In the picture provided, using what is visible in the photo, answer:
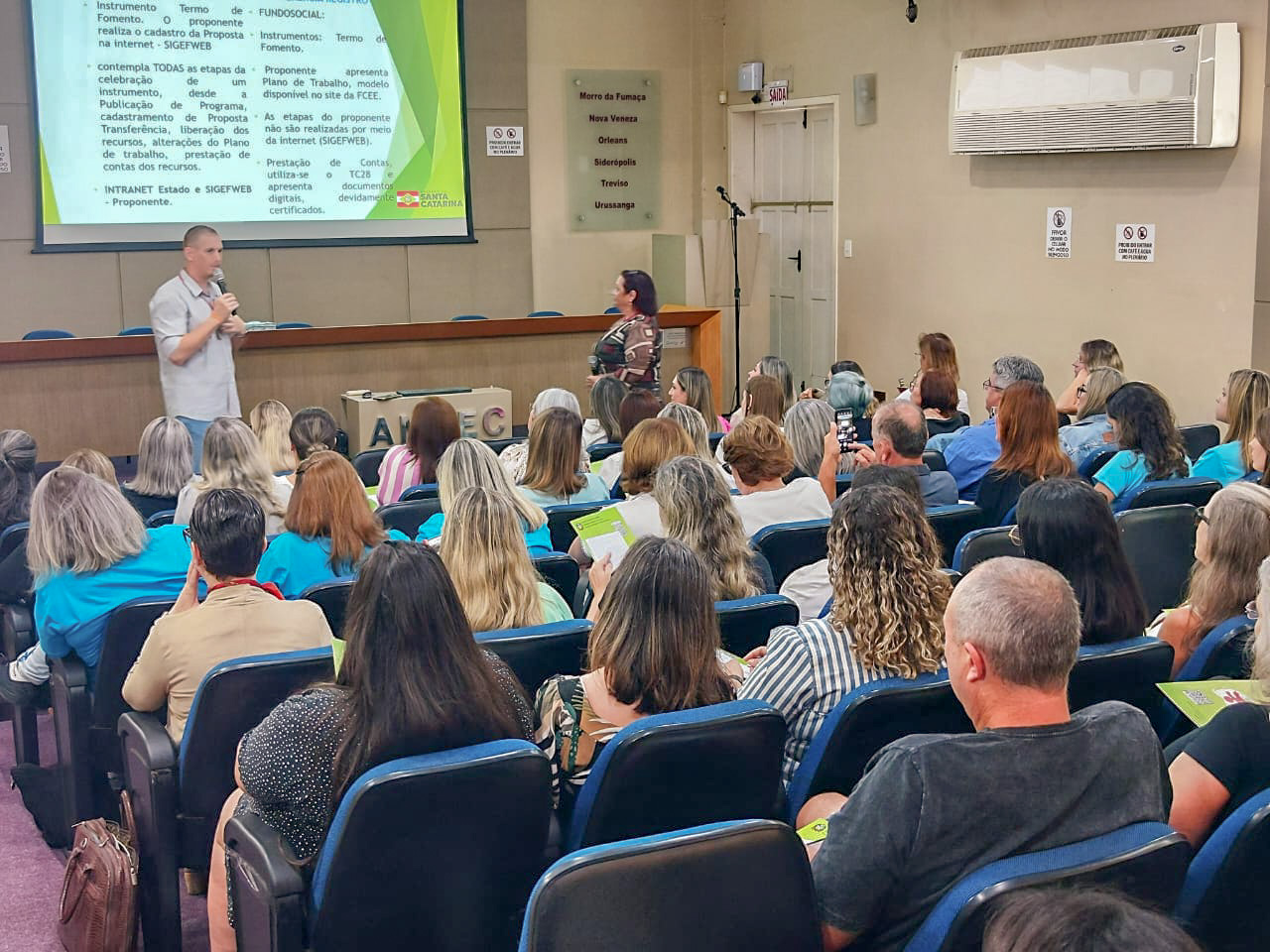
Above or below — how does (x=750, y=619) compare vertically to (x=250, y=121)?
below

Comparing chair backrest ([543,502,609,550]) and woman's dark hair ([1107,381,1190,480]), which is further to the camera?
woman's dark hair ([1107,381,1190,480])

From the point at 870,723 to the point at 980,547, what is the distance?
1427mm

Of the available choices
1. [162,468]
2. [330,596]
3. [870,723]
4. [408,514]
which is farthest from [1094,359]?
[870,723]

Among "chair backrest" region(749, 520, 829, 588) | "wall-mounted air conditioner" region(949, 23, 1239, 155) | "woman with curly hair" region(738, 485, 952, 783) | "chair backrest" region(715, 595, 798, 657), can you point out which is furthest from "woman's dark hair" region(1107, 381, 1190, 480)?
"wall-mounted air conditioner" region(949, 23, 1239, 155)

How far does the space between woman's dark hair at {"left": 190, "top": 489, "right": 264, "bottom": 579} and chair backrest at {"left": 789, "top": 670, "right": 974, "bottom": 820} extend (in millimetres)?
1327

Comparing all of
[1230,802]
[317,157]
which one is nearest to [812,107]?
[317,157]

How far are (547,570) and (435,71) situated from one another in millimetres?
6921

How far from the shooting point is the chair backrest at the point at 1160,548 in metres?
3.84

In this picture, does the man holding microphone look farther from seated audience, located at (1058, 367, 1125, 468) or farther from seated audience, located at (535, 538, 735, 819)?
seated audience, located at (535, 538, 735, 819)

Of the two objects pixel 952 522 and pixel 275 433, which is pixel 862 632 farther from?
pixel 275 433

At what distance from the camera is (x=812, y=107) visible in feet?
33.3

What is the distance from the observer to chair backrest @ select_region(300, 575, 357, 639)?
11.0 ft

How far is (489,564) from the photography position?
3.16 metres

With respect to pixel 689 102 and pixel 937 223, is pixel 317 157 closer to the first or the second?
pixel 689 102
